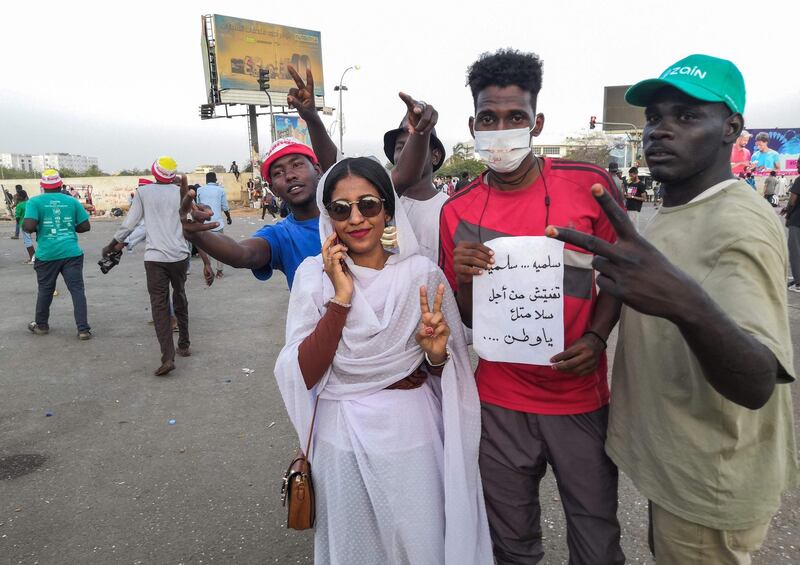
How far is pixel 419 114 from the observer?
2.34 m

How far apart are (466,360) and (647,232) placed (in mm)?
786

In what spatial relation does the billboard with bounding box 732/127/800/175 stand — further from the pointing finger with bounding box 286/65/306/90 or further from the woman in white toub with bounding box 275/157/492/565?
the woman in white toub with bounding box 275/157/492/565

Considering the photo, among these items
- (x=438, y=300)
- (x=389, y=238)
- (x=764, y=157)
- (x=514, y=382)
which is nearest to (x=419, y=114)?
(x=389, y=238)

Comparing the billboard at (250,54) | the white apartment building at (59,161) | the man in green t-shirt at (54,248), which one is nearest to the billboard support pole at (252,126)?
the billboard at (250,54)

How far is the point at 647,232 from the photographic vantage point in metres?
1.71

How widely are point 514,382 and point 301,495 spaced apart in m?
0.89

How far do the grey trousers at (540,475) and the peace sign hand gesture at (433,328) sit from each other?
33 centimetres

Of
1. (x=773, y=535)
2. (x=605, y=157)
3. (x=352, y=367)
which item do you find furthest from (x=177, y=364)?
(x=605, y=157)

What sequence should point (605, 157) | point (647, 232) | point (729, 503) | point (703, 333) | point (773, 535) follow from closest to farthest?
point (703, 333) → point (729, 503) → point (647, 232) → point (773, 535) → point (605, 157)

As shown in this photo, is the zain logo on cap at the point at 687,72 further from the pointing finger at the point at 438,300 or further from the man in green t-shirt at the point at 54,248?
the man in green t-shirt at the point at 54,248

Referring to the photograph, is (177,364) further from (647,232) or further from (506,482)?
(647,232)

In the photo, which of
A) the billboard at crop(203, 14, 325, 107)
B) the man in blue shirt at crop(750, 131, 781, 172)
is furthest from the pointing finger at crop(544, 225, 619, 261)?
the man in blue shirt at crop(750, 131, 781, 172)

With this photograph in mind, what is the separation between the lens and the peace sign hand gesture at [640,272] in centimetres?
110

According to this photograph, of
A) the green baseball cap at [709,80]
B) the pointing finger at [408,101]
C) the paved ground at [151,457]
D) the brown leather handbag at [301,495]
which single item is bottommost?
the paved ground at [151,457]
